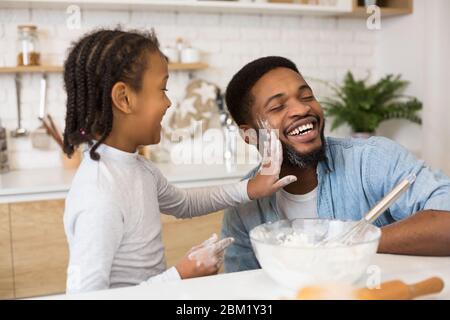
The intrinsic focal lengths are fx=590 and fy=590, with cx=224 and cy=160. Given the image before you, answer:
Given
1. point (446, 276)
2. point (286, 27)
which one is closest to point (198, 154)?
point (286, 27)

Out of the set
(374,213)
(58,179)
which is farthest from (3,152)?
(374,213)

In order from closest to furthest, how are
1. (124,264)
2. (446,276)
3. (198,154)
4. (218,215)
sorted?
(446,276) < (124,264) < (218,215) < (198,154)

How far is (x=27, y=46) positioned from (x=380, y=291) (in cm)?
252

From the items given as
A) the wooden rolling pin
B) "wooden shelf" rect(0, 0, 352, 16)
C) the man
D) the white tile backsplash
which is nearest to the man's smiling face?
the man

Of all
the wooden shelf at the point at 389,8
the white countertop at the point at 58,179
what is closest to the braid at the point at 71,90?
the white countertop at the point at 58,179

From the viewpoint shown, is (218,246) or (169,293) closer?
(169,293)

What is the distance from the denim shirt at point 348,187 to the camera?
61.3 inches

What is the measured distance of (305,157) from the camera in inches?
64.3

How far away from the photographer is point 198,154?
10.8ft

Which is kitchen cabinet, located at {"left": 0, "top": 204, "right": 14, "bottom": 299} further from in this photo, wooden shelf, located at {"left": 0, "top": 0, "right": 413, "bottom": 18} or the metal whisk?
the metal whisk

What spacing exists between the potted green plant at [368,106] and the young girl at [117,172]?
2121 millimetres

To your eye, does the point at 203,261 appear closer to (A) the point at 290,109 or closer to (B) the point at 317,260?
(B) the point at 317,260
